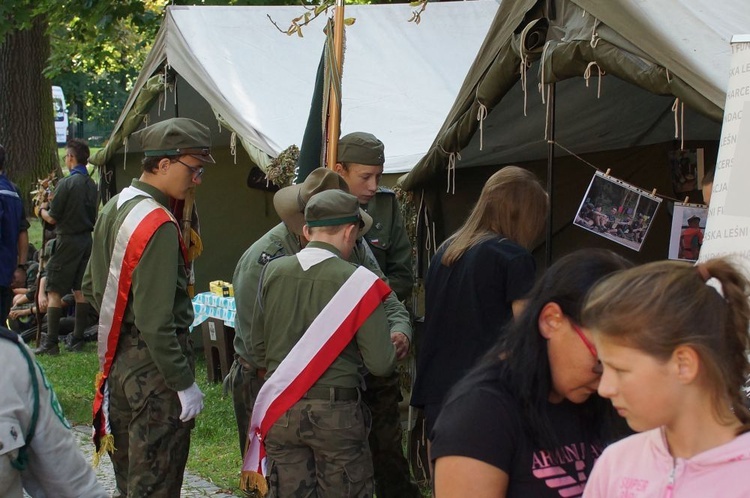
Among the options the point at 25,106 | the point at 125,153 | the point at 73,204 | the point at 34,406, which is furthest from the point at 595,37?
the point at 25,106

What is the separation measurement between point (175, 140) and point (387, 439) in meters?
1.74

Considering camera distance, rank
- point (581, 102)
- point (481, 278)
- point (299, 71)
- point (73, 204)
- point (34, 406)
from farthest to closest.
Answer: point (73, 204) → point (299, 71) → point (581, 102) → point (481, 278) → point (34, 406)

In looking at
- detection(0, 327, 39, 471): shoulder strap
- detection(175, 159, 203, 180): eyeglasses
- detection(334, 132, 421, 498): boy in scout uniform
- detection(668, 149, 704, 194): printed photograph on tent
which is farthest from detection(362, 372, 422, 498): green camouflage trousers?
detection(668, 149, 704, 194): printed photograph on tent

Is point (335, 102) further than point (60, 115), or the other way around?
point (60, 115)

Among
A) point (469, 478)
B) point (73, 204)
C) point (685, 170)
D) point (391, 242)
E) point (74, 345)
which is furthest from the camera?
point (74, 345)

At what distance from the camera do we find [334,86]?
16.9 feet

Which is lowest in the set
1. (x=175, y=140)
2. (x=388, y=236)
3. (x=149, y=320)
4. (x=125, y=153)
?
(x=149, y=320)

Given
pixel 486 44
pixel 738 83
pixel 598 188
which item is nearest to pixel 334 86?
pixel 486 44

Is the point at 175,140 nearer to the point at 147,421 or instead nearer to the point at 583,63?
the point at 147,421

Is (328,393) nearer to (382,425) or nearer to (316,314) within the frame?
(316,314)

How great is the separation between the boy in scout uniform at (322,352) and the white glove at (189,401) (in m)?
0.38

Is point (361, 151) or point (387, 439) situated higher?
point (361, 151)

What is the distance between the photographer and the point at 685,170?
6758 mm

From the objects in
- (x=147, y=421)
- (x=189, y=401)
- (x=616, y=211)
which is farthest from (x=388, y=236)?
(x=147, y=421)
